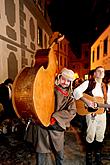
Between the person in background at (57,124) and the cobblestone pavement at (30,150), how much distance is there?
1.44 metres

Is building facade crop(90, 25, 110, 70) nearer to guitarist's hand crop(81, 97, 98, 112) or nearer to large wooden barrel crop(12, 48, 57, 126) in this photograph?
guitarist's hand crop(81, 97, 98, 112)

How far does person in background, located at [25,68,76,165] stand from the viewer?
269cm

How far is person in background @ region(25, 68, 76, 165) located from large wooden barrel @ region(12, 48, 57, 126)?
0.25 meters

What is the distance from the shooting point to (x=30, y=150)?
4762 millimetres

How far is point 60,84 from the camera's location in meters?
2.78

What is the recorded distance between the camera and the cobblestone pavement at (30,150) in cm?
416

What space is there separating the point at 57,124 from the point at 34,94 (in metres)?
0.76

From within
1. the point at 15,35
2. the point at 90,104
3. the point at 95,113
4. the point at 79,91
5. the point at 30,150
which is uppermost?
the point at 15,35

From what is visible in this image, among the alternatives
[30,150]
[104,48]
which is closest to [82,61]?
[104,48]

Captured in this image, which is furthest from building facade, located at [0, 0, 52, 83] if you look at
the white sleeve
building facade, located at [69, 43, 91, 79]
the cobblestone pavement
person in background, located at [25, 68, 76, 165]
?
building facade, located at [69, 43, 91, 79]

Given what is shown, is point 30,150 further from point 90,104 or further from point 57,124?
point 57,124

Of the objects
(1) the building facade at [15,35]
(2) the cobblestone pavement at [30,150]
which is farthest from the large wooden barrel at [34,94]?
(1) the building facade at [15,35]

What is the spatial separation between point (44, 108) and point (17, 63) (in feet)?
22.2

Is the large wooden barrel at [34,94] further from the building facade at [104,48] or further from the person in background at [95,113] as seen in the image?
the building facade at [104,48]
